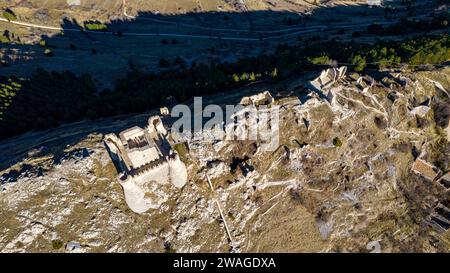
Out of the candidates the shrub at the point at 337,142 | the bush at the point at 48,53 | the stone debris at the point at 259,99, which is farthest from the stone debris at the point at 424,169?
the bush at the point at 48,53

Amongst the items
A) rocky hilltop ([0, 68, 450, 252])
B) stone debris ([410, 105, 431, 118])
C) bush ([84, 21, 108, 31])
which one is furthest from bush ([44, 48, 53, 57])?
stone debris ([410, 105, 431, 118])

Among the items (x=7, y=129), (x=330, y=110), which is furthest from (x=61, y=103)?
(x=330, y=110)

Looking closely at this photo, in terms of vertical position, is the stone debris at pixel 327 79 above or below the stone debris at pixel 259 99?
above

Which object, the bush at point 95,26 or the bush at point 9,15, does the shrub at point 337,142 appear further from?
the bush at point 9,15

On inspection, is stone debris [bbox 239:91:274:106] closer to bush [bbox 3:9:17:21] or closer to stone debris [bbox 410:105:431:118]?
stone debris [bbox 410:105:431:118]

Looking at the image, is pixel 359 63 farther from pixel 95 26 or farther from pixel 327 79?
pixel 95 26
